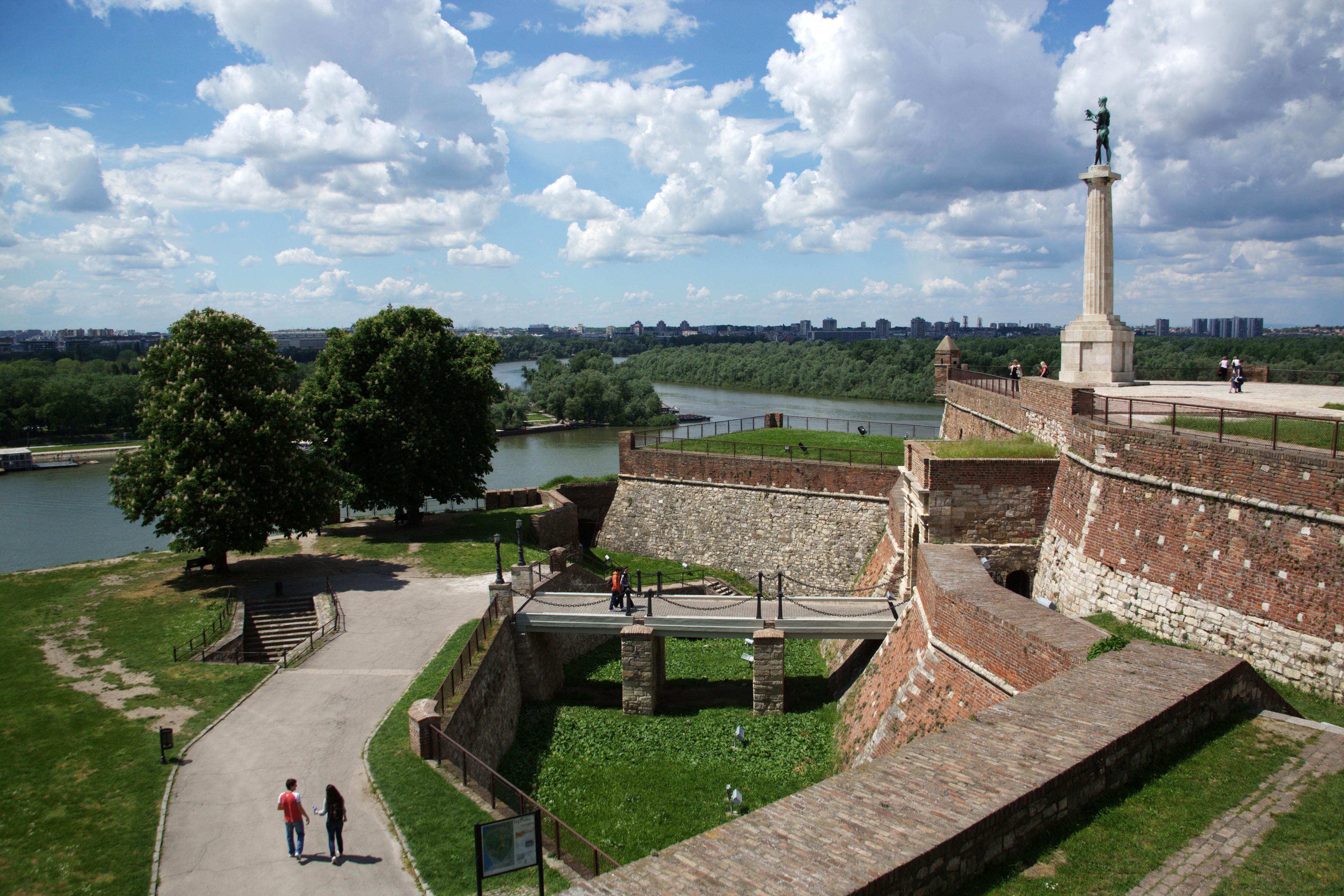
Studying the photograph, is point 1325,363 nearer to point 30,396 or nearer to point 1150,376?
point 1150,376

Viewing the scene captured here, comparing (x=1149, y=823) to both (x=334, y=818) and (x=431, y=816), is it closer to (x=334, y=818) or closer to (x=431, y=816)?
(x=431, y=816)

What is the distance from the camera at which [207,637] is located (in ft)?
54.4

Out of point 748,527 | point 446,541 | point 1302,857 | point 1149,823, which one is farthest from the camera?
point 748,527

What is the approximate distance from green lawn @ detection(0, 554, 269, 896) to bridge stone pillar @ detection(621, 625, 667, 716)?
647 centimetres

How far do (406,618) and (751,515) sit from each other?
40.3 feet

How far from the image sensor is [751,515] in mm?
26750

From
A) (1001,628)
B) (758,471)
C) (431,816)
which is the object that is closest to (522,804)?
(431,816)

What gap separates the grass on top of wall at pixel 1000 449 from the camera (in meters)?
16.0

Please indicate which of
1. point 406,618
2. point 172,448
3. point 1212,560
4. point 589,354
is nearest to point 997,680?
point 1212,560

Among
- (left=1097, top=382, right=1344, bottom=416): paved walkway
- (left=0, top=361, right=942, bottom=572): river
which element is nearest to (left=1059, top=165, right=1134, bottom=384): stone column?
(left=1097, top=382, right=1344, bottom=416): paved walkway

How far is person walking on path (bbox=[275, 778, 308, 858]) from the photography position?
9055 mm

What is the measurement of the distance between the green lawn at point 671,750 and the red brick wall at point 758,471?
7.11 metres

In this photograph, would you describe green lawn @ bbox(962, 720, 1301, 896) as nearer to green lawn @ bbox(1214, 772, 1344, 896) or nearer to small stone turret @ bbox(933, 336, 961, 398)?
green lawn @ bbox(1214, 772, 1344, 896)

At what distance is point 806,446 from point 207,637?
18895mm
